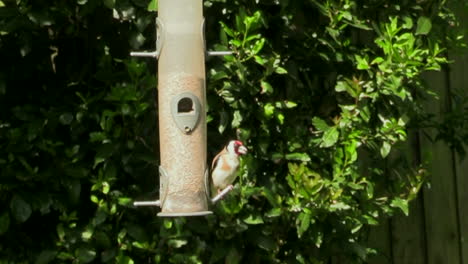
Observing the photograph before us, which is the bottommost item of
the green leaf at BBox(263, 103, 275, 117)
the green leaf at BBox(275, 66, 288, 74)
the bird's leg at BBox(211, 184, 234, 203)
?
the bird's leg at BBox(211, 184, 234, 203)

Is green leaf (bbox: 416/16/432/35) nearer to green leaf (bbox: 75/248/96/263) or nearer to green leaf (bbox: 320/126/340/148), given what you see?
green leaf (bbox: 320/126/340/148)

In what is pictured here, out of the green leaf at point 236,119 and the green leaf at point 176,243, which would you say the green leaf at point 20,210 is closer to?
the green leaf at point 176,243

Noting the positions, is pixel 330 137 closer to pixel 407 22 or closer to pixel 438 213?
pixel 407 22

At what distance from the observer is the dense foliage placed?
2756 millimetres

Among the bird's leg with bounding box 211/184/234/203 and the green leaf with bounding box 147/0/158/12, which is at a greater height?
the green leaf with bounding box 147/0/158/12

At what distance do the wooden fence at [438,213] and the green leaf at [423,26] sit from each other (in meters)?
0.76

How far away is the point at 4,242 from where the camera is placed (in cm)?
284

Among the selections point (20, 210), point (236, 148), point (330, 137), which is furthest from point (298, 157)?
point (20, 210)

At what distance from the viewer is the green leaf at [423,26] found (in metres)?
3.09

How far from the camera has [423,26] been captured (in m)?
3.10

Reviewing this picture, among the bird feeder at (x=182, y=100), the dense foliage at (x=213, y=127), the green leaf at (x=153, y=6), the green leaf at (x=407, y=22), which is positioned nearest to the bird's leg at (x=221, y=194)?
the bird feeder at (x=182, y=100)

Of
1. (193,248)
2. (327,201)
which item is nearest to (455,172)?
(327,201)

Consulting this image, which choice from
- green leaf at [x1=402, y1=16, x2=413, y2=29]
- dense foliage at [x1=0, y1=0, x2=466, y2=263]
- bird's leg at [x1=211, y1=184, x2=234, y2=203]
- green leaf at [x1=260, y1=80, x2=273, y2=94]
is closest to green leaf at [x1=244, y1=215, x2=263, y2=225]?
dense foliage at [x1=0, y1=0, x2=466, y2=263]

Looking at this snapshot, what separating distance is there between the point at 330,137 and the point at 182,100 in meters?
0.57
